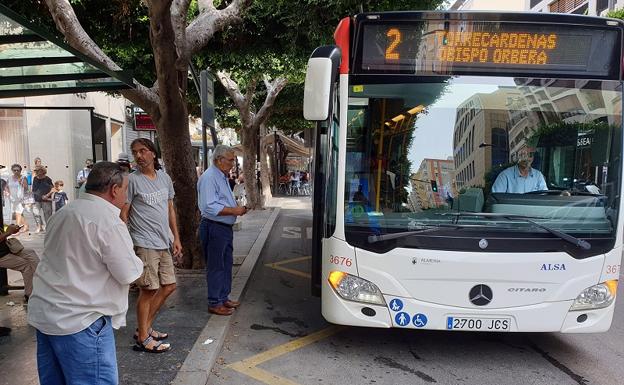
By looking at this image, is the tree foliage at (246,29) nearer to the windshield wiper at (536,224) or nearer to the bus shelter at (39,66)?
the bus shelter at (39,66)

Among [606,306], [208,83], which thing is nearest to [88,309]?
[606,306]

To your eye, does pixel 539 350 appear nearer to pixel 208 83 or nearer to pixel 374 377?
pixel 374 377

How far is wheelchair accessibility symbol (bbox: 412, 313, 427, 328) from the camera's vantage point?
3832 mm

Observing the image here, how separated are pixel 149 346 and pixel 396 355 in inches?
89.4

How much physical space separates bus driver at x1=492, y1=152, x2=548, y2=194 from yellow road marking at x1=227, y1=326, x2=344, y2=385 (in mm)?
2317

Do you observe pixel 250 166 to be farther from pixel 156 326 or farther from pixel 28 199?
pixel 156 326

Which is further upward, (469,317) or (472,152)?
(472,152)

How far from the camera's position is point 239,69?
11.2m

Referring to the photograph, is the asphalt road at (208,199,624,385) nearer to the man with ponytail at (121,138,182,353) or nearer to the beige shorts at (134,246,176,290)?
the man with ponytail at (121,138,182,353)

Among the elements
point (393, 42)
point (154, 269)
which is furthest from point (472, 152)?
point (154, 269)

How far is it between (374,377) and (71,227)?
2.78 meters

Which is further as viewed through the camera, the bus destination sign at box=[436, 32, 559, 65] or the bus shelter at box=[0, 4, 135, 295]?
the bus destination sign at box=[436, 32, 559, 65]

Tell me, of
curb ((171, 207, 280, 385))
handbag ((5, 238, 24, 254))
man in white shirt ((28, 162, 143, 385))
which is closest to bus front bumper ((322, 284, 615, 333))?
curb ((171, 207, 280, 385))

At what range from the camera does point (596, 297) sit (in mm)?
3922
